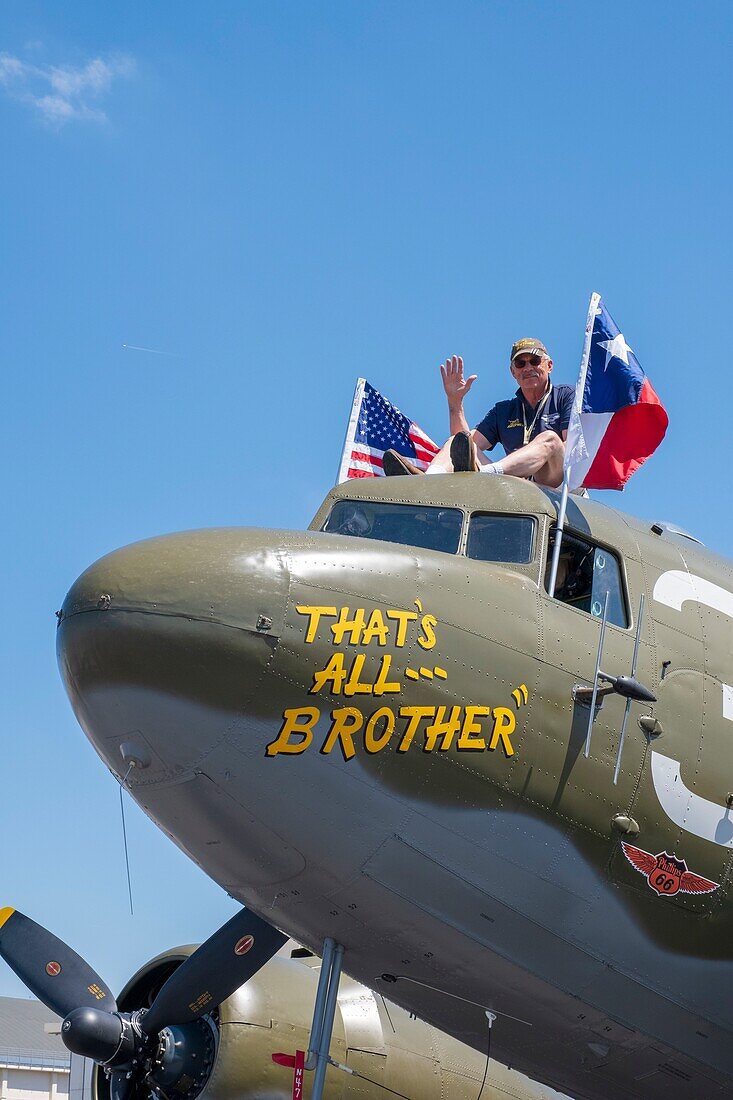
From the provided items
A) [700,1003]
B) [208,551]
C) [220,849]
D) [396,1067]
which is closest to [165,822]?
[220,849]

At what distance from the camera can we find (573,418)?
511 inches

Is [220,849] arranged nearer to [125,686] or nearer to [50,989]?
[125,686]

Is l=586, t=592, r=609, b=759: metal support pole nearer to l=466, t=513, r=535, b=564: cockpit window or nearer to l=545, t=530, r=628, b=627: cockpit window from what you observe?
l=545, t=530, r=628, b=627: cockpit window

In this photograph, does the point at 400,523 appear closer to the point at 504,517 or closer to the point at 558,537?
the point at 504,517

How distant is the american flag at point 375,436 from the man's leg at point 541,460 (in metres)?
3.35

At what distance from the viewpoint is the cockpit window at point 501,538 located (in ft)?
36.7

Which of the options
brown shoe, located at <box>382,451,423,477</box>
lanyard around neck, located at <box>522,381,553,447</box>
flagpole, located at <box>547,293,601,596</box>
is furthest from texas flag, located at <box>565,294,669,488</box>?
brown shoe, located at <box>382,451,423,477</box>

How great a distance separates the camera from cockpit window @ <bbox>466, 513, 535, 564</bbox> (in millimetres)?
11188

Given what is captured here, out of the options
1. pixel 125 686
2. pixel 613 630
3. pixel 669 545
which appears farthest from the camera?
pixel 669 545

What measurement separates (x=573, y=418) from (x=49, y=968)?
774cm

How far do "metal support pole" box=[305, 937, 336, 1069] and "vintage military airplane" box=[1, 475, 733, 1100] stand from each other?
0.45ft

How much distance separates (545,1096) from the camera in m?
15.9

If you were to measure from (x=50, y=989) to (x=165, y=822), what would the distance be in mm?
5257

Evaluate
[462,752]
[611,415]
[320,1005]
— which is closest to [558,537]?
[462,752]
